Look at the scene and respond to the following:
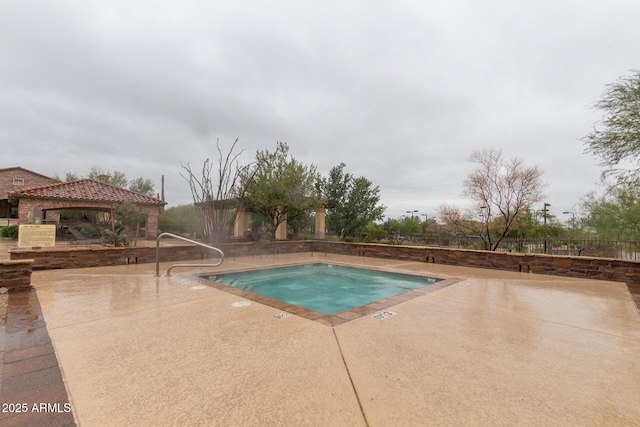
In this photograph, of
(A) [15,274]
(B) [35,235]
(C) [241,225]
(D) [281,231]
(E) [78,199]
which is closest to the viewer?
(A) [15,274]

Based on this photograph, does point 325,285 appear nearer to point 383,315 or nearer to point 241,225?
point 383,315

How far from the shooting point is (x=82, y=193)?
518 inches

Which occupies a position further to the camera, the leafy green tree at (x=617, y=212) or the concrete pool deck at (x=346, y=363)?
the leafy green tree at (x=617, y=212)

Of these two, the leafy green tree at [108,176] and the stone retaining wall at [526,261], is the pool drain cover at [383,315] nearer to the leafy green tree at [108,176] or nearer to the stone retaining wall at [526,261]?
the stone retaining wall at [526,261]

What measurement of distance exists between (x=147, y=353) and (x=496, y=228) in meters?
16.8

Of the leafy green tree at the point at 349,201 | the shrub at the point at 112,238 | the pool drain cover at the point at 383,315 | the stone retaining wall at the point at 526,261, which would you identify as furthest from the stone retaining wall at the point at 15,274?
the leafy green tree at the point at 349,201

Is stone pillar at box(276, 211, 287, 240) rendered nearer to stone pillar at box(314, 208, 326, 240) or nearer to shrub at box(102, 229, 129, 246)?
stone pillar at box(314, 208, 326, 240)

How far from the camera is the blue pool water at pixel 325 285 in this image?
614cm

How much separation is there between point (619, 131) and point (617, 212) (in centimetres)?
669

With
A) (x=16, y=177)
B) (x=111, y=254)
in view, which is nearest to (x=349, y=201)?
(x=111, y=254)

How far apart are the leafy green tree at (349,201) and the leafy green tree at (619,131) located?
14883mm

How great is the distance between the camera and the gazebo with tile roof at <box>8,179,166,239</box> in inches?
456

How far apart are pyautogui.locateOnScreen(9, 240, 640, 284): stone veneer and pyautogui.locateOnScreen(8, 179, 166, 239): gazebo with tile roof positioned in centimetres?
361

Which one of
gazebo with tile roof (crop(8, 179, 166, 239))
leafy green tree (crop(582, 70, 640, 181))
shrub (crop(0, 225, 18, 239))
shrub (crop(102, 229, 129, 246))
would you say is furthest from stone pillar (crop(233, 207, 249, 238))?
leafy green tree (crop(582, 70, 640, 181))
